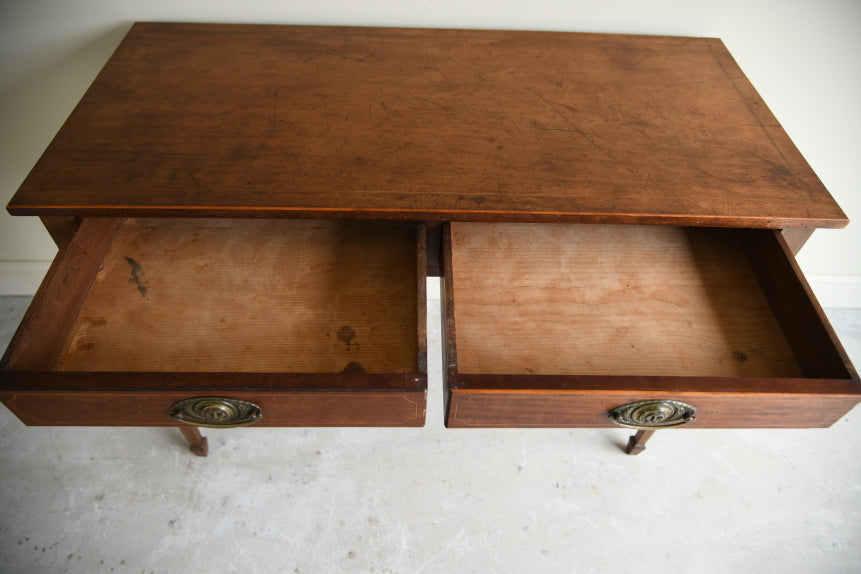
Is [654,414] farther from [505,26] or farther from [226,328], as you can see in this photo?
[505,26]

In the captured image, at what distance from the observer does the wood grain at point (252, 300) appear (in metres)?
0.70

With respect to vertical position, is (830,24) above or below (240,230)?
above

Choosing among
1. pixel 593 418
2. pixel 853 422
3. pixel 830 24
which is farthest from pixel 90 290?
pixel 853 422

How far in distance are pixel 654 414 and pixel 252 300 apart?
629mm

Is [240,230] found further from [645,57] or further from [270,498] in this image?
[645,57]

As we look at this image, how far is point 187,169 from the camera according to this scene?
0.65 meters

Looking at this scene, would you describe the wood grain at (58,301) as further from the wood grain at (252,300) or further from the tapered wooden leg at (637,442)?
the tapered wooden leg at (637,442)

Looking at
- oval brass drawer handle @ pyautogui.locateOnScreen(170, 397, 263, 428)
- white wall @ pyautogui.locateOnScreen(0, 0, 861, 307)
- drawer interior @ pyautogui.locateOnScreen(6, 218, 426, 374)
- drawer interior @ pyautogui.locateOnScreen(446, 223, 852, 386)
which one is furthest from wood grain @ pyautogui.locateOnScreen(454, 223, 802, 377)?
white wall @ pyautogui.locateOnScreen(0, 0, 861, 307)

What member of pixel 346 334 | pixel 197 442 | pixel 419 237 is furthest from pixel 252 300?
pixel 197 442

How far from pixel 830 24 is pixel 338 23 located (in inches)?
38.1

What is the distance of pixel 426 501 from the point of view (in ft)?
3.57

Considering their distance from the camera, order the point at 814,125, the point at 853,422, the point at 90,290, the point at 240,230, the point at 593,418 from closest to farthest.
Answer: the point at 593,418, the point at 90,290, the point at 240,230, the point at 814,125, the point at 853,422

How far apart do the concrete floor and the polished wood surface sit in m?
0.74

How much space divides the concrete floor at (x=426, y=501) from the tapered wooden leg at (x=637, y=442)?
0.09 ft
